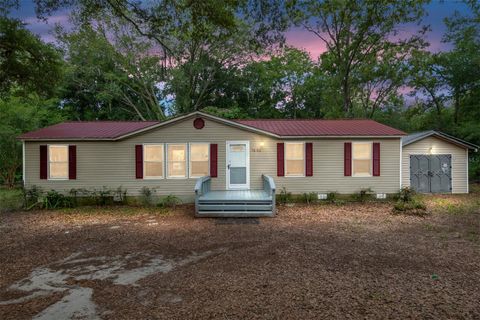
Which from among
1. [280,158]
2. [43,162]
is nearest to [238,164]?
[280,158]

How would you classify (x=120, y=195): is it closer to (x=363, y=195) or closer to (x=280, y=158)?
(x=280, y=158)

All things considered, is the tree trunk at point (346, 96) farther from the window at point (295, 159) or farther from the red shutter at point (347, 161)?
the window at point (295, 159)

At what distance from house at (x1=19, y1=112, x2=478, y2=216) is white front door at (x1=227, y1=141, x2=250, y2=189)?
39 mm

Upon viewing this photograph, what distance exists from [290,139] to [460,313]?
9.13 m

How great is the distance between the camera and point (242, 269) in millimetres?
4941

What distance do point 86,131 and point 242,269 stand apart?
10.3m

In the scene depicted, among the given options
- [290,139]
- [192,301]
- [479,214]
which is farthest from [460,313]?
[290,139]

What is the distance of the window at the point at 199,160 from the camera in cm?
1200

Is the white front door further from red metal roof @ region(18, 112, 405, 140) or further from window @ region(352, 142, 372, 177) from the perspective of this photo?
window @ region(352, 142, 372, 177)

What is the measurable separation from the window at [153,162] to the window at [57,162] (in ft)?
10.2

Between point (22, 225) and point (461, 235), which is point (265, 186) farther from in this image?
point (22, 225)

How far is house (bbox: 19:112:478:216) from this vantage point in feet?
38.8

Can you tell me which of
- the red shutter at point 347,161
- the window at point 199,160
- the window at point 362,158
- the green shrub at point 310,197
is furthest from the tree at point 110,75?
the window at point 362,158

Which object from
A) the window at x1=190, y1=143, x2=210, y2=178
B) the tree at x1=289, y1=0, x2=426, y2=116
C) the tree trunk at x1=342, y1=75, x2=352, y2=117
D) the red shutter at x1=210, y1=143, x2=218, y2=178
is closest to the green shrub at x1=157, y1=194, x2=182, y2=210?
the window at x1=190, y1=143, x2=210, y2=178
